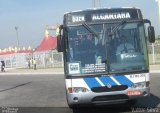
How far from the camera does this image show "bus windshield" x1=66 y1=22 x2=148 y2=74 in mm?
11656

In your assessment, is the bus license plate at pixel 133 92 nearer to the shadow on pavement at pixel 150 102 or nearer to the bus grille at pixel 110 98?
the bus grille at pixel 110 98

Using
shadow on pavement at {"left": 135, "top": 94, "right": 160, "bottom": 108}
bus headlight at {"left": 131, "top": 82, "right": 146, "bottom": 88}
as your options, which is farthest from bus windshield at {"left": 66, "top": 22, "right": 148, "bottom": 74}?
shadow on pavement at {"left": 135, "top": 94, "right": 160, "bottom": 108}

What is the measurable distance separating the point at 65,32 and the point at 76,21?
0.45 metres

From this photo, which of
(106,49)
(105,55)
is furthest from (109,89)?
(106,49)

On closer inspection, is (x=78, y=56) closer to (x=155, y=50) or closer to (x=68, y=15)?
(x=68, y=15)

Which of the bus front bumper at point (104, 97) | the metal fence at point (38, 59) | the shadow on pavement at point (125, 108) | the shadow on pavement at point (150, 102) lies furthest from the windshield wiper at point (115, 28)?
the metal fence at point (38, 59)

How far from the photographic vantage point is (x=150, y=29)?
11.7 meters

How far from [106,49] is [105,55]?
175mm

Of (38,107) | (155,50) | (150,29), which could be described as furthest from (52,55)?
(150,29)

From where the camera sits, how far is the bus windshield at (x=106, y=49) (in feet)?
38.2

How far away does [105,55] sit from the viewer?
1171cm

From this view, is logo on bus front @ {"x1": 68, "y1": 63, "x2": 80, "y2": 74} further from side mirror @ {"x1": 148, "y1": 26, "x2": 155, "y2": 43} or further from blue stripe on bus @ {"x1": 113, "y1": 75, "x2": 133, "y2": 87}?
A: side mirror @ {"x1": 148, "y1": 26, "x2": 155, "y2": 43}

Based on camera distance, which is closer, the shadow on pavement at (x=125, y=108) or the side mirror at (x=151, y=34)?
the side mirror at (x=151, y=34)

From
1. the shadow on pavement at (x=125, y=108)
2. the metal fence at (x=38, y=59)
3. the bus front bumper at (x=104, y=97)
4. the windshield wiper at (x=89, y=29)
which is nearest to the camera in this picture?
the bus front bumper at (x=104, y=97)
